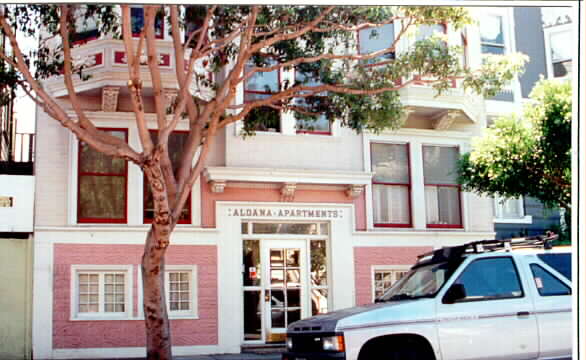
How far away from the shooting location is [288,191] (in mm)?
17328

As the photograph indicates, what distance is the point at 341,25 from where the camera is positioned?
1394cm

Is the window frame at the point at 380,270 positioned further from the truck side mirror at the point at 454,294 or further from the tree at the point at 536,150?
the truck side mirror at the point at 454,294

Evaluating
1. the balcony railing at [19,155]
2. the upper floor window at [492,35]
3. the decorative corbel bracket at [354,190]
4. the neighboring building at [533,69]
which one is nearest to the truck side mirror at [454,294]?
the decorative corbel bracket at [354,190]

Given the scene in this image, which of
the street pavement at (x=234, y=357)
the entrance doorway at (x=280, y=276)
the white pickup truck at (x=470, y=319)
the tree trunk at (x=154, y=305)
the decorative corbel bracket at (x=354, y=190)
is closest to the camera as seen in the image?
the white pickup truck at (x=470, y=319)

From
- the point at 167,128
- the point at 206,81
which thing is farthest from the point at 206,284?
the point at 167,128

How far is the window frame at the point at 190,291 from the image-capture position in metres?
16.3

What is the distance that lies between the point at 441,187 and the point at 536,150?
207 inches

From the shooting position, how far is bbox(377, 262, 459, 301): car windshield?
10094 millimetres

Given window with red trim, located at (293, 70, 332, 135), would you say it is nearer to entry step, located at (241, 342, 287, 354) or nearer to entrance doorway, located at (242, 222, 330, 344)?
entrance doorway, located at (242, 222, 330, 344)

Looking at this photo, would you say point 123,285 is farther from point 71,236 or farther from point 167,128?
point 167,128

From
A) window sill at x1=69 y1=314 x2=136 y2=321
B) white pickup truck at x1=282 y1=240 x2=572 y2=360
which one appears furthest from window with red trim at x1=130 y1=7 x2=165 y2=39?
white pickup truck at x1=282 y1=240 x2=572 y2=360

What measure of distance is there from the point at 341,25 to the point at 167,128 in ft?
13.1

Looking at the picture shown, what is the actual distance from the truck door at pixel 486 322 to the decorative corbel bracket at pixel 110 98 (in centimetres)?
870

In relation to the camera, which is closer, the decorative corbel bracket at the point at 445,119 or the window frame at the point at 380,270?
A: the window frame at the point at 380,270
